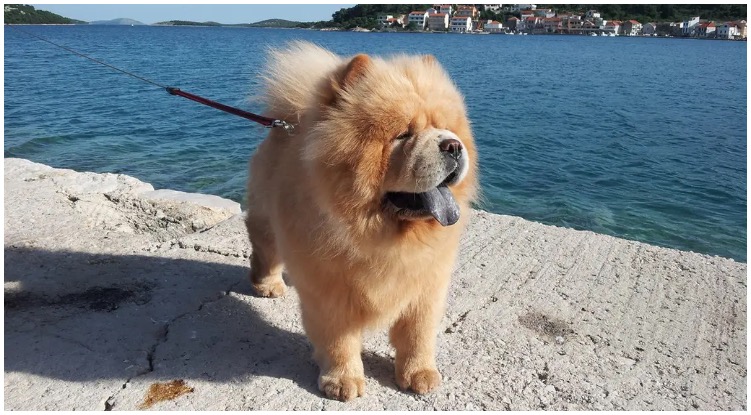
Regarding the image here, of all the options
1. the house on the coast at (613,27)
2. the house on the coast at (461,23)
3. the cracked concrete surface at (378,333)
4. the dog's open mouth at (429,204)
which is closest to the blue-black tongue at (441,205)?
the dog's open mouth at (429,204)

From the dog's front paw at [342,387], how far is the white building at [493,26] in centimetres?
7491

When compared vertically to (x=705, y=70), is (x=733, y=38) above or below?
above

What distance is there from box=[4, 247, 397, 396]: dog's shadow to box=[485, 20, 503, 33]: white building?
73979 mm

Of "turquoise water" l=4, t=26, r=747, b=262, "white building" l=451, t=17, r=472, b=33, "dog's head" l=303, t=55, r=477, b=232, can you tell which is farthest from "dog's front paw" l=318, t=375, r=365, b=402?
"white building" l=451, t=17, r=472, b=33

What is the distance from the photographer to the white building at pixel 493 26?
7254cm

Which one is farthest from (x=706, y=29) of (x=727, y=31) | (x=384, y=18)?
(x=384, y=18)

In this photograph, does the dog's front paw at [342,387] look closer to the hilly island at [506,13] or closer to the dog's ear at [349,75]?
the dog's ear at [349,75]

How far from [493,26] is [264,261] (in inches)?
3043

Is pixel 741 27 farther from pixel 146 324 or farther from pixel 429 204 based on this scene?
pixel 146 324

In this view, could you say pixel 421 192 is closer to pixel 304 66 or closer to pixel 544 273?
pixel 304 66

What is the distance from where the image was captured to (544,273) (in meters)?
4.45

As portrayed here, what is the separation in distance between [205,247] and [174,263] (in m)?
0.40

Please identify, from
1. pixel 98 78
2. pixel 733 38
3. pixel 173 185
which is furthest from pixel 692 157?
pixel 733 38

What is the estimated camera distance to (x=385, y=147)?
2275 millimetres
